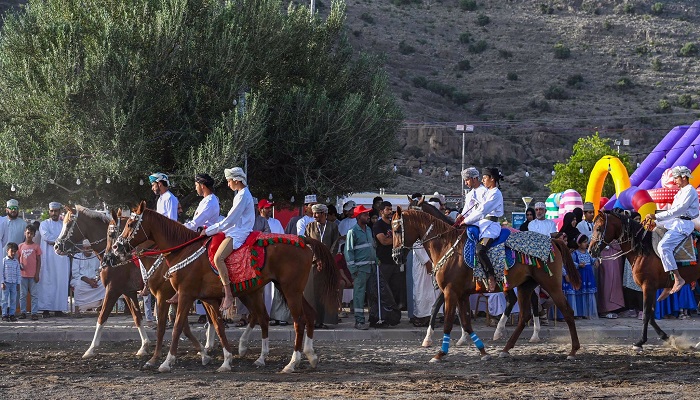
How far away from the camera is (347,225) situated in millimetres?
18672

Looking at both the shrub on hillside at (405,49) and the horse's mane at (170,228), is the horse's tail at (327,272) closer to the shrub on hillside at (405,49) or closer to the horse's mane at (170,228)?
the horse's mane at (170,228)

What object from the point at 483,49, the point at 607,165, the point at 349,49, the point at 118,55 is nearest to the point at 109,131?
the point at 118,55

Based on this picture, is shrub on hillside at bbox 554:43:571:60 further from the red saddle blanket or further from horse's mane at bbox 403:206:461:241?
the red saddle blanket

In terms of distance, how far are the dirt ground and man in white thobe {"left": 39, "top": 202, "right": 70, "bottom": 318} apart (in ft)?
15.3

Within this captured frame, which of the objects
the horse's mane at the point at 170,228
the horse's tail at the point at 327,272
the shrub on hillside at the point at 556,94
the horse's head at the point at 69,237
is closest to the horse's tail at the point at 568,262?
the horse's tail at the point at 327,272

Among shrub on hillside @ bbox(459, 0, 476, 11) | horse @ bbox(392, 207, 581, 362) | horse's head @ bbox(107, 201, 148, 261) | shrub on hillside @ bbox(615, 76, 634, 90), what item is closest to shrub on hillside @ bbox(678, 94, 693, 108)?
shrub on hillside @ bbox(615, 76, 634, 90)

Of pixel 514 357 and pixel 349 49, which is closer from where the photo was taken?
pixel 514 357

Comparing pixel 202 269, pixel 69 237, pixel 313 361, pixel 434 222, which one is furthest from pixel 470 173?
pixel 69 237

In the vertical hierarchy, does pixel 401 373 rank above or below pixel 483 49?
below

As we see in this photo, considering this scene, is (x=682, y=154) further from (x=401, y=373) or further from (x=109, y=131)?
(x=401, y=373)

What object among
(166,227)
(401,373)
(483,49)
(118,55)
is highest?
(483,49)

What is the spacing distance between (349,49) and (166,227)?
1482 centimetres

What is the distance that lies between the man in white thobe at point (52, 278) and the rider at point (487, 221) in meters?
9.53

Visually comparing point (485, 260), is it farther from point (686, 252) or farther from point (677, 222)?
point (686, 252)
